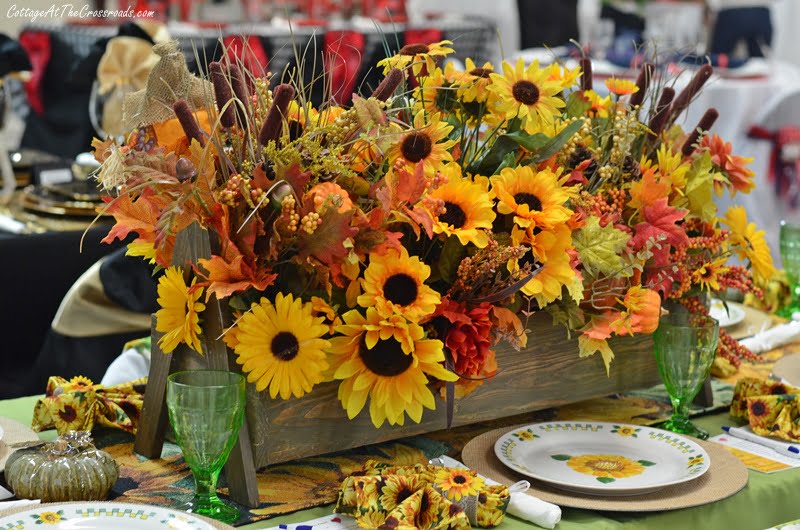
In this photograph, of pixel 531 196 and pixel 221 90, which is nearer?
pixel 221 90

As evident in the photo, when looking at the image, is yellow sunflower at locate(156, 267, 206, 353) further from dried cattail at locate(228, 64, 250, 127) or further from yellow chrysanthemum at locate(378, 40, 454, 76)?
yellow chrysanthemum at locate(378, 40, 454, 76)

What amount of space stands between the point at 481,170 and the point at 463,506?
1.23 ft

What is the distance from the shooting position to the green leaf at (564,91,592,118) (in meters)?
1.32

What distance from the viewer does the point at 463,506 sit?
3.34 ft

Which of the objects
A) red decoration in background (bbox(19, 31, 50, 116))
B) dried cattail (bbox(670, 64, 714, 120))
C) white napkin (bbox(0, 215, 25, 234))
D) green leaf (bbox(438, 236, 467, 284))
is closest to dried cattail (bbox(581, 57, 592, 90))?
dried cattail (bbox(670, 64, 714, 120))

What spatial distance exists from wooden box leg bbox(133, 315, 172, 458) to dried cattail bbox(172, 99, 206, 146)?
0.24 meters

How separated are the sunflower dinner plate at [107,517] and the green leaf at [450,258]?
344 mm

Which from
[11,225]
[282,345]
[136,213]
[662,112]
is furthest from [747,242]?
[11,225]

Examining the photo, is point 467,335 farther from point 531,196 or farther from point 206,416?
point 206,416

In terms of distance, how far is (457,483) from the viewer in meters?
1.04

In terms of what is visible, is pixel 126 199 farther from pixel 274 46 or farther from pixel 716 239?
pixel 274 46

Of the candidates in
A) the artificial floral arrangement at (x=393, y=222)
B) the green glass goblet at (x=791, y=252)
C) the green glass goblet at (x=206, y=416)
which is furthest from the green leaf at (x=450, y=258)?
the green glass goblet at (x=791, y=252)

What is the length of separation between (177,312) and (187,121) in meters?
0.19

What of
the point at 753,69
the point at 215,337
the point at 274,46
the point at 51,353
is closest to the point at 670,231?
the point at 215,337
